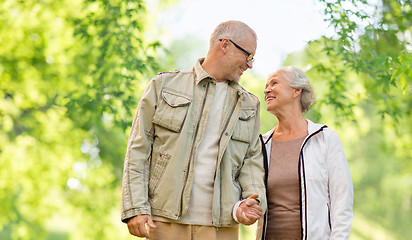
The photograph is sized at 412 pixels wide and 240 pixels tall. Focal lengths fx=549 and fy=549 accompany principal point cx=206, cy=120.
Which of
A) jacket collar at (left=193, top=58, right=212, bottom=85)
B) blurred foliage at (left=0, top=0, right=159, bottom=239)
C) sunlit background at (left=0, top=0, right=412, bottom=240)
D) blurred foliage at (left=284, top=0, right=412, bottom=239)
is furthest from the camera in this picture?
blurred foliage at (left=0, top=0, right=159, bottom=239)

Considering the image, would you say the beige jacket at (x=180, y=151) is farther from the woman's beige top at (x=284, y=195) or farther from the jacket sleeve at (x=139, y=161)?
the woman's beige top at (x=284, y=195)

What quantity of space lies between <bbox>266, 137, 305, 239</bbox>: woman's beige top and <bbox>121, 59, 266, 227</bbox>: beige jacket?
173 millimetres

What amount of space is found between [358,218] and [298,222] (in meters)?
20.8

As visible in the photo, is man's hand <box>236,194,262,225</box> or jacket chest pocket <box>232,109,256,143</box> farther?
jacket chest pocket <box>232,109,256,143</box>

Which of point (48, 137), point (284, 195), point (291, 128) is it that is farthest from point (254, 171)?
point (48, 137)

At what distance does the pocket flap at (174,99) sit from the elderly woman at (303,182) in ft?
2.29

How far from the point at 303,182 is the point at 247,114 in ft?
1.73

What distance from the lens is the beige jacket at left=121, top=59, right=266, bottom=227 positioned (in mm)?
2961

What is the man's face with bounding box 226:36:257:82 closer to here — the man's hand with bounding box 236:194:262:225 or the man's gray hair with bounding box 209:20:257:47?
the man's gray hair with bounding box 209:20:257:47

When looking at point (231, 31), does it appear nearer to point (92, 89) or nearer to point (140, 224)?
point (140, 224)

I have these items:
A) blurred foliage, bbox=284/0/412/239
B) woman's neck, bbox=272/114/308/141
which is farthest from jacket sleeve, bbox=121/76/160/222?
blurred foliage, bbox=284/0/412/239

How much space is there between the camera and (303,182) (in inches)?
129

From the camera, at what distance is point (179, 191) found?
297 cm

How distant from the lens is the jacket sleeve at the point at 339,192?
10.4ft
